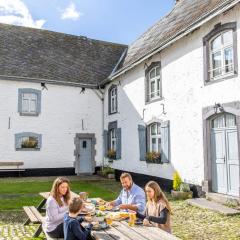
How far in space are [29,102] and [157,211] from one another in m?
14.7

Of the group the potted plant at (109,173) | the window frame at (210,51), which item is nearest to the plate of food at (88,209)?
the window frame at (210,51)

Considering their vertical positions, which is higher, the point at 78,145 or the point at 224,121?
the point at 224,121

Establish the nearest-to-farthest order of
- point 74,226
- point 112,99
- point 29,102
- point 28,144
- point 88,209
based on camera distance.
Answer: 1. point 74,226
2. point 88,209
3. point 28,144
4. point 29,102
5. point 112,99

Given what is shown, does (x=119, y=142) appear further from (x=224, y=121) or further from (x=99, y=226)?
(x=99, y=226)

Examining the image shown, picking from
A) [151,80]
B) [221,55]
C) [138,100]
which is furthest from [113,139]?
[221,55]

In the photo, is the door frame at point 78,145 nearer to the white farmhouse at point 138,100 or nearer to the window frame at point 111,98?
the white farmhouse at point 138,100

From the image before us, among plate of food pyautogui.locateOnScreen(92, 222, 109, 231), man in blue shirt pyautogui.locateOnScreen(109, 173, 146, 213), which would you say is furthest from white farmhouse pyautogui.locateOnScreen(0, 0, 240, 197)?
plate of food pyautogui.locateOnScreen(92, 222, 109, 231)

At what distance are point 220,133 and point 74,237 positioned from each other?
7227 millimetres

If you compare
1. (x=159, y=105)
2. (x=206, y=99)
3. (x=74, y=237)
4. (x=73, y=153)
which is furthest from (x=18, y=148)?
(x=74, y=237)

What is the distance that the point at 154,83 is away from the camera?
14250mm

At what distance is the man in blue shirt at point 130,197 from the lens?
17.9 feet

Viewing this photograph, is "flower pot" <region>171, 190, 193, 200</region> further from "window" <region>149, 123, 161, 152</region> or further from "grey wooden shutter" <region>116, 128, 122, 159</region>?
"grey wooden shutter" <region>116, 128, 122, 159</region>

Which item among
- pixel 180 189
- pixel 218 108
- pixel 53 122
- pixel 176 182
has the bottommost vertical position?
pixel 180 189

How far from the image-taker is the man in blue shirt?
545 cm
